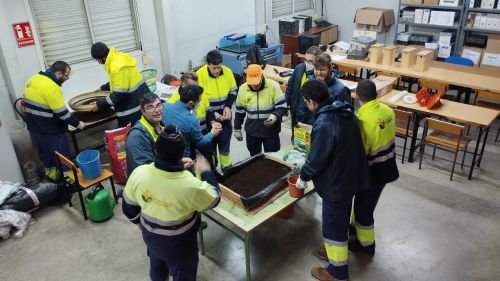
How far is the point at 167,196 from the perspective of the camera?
7.55ft

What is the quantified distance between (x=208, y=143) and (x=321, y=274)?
5.06 feet

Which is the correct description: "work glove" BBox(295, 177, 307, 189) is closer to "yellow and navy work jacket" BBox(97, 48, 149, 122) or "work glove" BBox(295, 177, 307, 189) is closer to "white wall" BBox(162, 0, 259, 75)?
"yellow and navy work jacket" BBox(97, 48, 149, 122)

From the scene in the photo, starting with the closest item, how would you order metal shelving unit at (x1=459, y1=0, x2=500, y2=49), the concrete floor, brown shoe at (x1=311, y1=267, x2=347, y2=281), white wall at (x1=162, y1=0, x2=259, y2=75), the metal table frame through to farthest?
the metal table frame, brown shoe at (x1=311, y1=267, x2=347, y2=281), the concrete floor, white wall at (x1=162, y1=0, x2=259, y2=75), metal shelving unit at (x1=459, y1=0, x2=500, y2=49)

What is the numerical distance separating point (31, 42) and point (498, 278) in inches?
229

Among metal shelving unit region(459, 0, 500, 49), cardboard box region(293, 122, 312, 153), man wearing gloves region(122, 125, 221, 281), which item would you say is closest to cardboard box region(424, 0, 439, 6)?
metal shelving unit region(459, 0, 500, 49)

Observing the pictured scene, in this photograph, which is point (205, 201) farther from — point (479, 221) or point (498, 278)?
point (479, 221)

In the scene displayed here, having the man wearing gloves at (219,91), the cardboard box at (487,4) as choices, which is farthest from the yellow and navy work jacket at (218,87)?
the cardboard box at (487,4)

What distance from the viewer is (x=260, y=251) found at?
379 centimetres

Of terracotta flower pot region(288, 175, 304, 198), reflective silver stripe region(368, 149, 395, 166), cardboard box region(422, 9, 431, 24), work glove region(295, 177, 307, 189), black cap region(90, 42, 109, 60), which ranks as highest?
black cap region(90, 42, 109, 60)

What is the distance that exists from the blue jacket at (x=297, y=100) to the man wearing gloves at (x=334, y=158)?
1192mm

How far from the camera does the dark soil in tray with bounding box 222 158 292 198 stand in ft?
→ 11.3

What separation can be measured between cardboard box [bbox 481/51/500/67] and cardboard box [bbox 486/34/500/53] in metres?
0.07

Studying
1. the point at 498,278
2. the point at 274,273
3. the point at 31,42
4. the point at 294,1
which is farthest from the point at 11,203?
the point at 294,1

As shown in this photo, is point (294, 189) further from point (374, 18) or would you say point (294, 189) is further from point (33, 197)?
point (374, 18)
